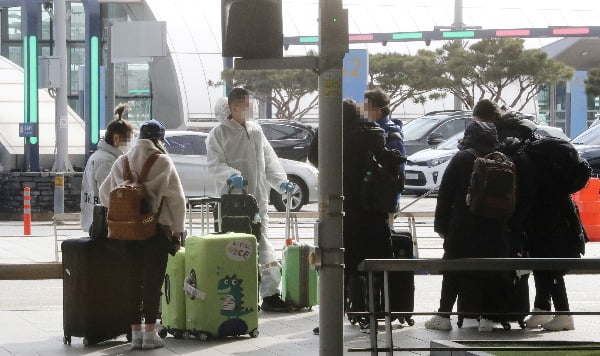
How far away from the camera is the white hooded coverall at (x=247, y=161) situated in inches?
446

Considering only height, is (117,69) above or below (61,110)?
above

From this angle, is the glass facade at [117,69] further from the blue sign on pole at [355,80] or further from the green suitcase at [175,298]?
the green suitcase at [175,298]

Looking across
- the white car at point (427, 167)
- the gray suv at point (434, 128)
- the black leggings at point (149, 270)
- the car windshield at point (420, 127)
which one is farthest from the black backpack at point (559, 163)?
the car windshield at point (420, 127)

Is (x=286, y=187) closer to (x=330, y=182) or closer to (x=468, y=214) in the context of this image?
(x=468, y=214)

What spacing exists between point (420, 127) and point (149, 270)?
25.5 metres

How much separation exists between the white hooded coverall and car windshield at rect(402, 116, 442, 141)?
22185 mm

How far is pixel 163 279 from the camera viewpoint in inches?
375

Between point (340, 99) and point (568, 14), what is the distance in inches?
2592

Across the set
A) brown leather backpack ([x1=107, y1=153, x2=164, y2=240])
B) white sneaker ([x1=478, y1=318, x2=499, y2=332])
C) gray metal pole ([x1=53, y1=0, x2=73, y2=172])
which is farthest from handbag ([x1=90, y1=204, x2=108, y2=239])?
gray metal pole ([x1=53, y1=0, x2=73, y2=172])

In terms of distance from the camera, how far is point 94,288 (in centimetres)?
962

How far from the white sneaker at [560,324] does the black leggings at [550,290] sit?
113 mm

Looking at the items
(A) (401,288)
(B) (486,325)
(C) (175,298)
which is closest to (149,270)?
(C) (175,298)

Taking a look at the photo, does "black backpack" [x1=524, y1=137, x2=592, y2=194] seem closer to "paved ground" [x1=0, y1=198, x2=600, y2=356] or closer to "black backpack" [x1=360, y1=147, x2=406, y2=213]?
"black backpack" [x1=360, y1=147, x2=406, y2=213]

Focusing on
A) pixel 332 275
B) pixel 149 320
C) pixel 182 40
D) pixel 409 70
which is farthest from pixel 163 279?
pixel 182 40
